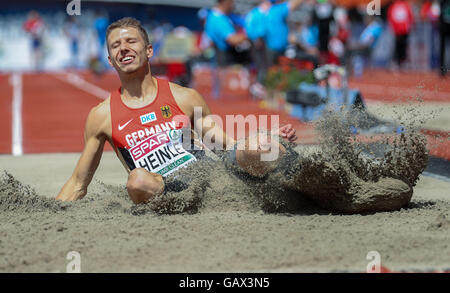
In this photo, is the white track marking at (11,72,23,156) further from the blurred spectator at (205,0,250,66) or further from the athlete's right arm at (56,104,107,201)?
the blurred spectator at (205,0,250,66)

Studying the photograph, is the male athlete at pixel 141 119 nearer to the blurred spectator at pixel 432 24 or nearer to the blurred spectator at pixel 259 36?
the blurred spectator at pixel 259 36

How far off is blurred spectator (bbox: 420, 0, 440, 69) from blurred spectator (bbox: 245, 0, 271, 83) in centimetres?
761

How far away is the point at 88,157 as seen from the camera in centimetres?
491

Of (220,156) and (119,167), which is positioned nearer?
(220,156)

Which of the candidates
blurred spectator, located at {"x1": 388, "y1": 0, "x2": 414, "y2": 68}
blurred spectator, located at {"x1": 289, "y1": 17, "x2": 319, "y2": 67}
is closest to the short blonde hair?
blurred spectator, located at {"x1": 289, "y1": 17, "x2": 319, "y2": 67}

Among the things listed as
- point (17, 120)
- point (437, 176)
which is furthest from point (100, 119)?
point (17, 120)

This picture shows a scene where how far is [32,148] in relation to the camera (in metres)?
9.63

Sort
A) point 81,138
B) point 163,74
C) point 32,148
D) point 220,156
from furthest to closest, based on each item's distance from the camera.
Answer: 1. point 163,74
2. point 81,138
3. point 32,148
4. point 220,156

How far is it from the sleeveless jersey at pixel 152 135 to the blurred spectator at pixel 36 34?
2902cm

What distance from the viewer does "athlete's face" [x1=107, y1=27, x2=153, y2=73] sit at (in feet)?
15.7

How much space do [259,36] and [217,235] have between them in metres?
11.2

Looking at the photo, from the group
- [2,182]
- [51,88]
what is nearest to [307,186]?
[2,182]

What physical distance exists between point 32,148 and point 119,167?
284cm

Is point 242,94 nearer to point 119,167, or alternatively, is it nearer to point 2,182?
point 119,167
